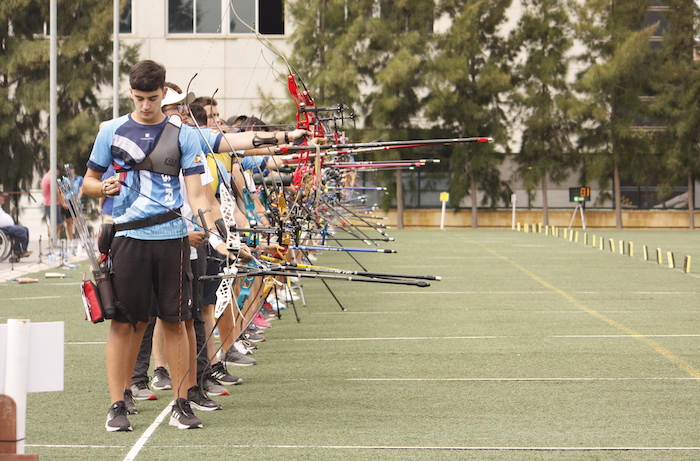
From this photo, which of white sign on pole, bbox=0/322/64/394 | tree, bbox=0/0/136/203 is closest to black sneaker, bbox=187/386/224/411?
white sign on pole, bbox=0/322/64/394

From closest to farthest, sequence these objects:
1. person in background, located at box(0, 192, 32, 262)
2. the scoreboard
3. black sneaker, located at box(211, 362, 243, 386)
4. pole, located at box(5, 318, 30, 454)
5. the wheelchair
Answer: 1. pole, located at box(5, 318, 30, 454)
2. black sneaker, located at box(211, 362, 243, 386)
3. the wheelchair
4. person in background, located at box(0, 192, 32, 262)
5. the scoreboard

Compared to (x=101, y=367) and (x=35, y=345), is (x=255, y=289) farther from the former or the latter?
(x=35, y=345)

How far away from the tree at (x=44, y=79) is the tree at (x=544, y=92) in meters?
14.9

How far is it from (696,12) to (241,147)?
36.9 meters

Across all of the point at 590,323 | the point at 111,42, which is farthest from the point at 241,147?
the point at 111,42

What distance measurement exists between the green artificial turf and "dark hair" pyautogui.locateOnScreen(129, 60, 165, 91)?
1.67 metres

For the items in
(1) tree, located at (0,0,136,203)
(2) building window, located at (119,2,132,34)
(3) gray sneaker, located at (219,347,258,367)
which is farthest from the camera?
(2) building window, located at (119,2,132,34)

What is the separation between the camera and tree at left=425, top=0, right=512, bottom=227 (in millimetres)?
38500

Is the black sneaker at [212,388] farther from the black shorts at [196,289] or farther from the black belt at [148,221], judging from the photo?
the black belt at [148,221]

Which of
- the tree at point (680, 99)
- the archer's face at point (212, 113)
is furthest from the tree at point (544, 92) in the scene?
the archer's face at point (212, 113)

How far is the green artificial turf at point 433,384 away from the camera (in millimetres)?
4980

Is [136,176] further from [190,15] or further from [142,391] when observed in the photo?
[190,15]

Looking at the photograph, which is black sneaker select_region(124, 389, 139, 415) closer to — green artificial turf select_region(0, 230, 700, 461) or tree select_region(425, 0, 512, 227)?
green artificial turf select_region(0, 230, 700, 461)

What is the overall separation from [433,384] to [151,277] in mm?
2102
